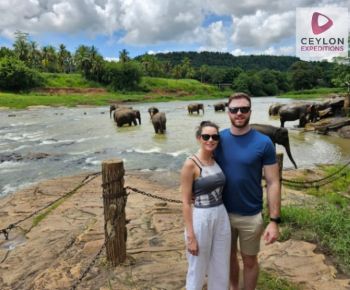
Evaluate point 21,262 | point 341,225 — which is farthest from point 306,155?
point 21,262

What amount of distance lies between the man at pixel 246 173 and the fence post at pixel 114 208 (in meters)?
Result: 1.60

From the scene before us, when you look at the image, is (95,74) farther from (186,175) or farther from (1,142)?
(186,175)

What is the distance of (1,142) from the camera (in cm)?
2028

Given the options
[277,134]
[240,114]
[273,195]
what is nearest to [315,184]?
[277,134]

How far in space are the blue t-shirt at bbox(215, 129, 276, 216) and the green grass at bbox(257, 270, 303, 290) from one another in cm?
123

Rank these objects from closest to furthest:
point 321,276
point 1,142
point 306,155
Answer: point 321,276, point 306,155, point 1,142

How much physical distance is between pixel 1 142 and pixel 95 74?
204ft

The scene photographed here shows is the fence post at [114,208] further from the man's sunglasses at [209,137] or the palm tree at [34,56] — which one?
the palm tree at [34,56]

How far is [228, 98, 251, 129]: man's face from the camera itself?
11.7 feet

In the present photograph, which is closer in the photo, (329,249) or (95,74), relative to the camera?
(329,249)

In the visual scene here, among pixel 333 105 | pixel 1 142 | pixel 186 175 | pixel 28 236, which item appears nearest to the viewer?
pixel 186 175

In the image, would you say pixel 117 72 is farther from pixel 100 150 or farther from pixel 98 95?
pixel 100 150

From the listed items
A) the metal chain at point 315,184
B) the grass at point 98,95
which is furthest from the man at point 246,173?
the grass at point 98,95

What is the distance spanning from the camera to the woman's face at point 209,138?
347cm
